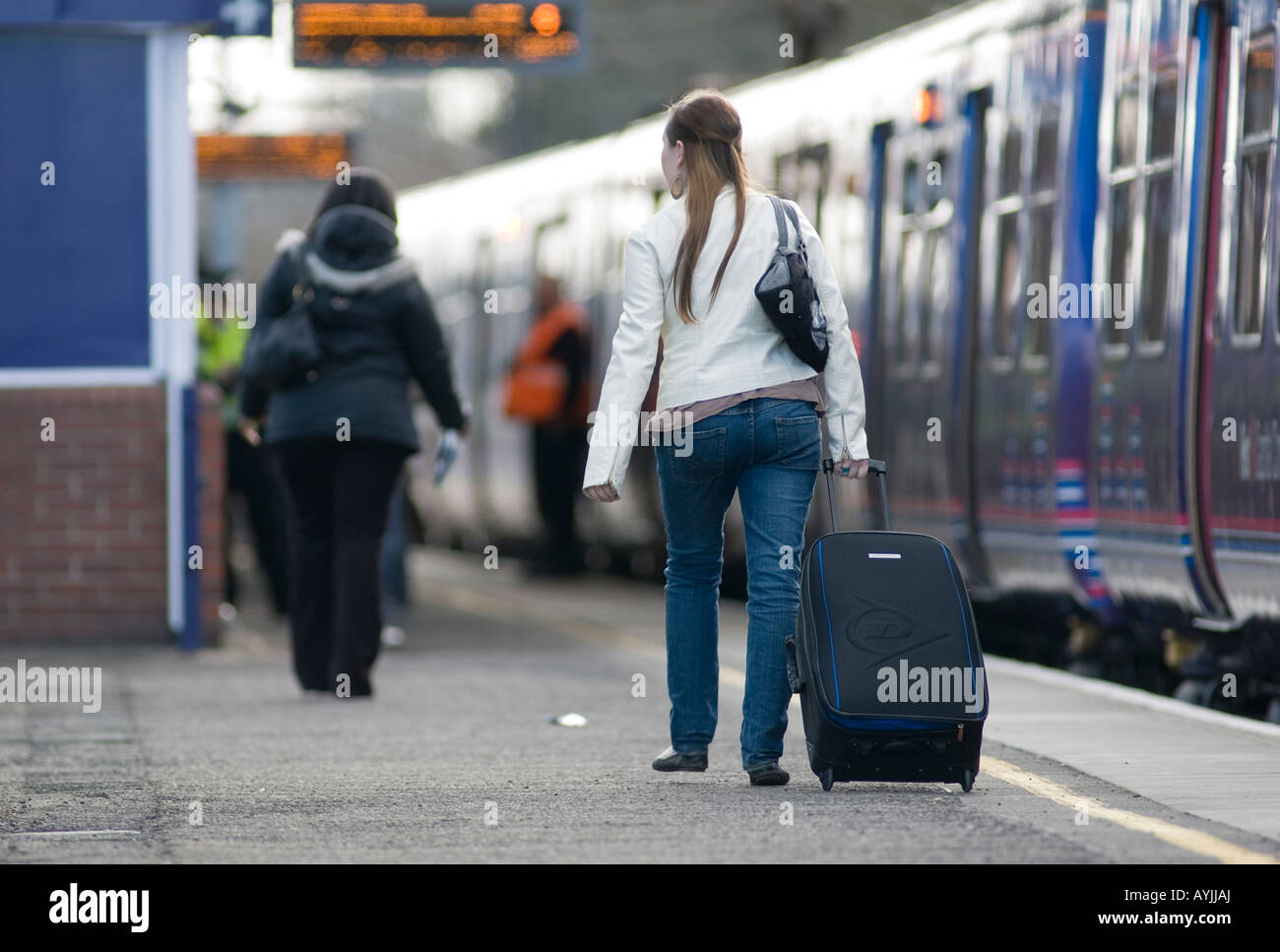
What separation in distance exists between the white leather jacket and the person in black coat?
263 cm

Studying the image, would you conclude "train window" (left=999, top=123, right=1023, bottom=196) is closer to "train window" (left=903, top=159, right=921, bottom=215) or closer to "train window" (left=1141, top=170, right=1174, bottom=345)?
"train window" (left=903, top=159, right=921, bottom=215)

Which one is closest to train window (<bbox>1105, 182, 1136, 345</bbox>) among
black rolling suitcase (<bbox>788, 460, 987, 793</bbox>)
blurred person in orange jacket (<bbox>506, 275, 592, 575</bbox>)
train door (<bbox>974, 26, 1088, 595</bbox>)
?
train door (<bbox>974, 26, 1088, 595</bbox>)

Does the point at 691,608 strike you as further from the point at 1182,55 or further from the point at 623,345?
the point at 1182,55

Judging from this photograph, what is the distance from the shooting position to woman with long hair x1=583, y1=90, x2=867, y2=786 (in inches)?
277

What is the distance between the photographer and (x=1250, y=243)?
355 inches

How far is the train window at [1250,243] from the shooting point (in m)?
8.89

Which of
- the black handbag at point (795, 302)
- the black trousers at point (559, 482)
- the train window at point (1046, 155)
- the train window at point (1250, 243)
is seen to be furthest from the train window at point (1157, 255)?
the black trousers at point (559, 482)

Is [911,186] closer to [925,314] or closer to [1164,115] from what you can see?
[925,314]

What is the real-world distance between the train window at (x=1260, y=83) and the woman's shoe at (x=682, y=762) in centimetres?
300

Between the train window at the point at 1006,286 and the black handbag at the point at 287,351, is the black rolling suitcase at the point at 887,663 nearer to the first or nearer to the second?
the black handbag at the point at 287,351

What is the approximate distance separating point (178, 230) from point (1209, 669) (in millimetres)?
4765

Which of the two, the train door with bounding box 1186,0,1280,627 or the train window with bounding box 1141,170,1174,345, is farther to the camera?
the train window with bounding box 1141,170,1174,345

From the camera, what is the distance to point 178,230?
11828 millimetres
